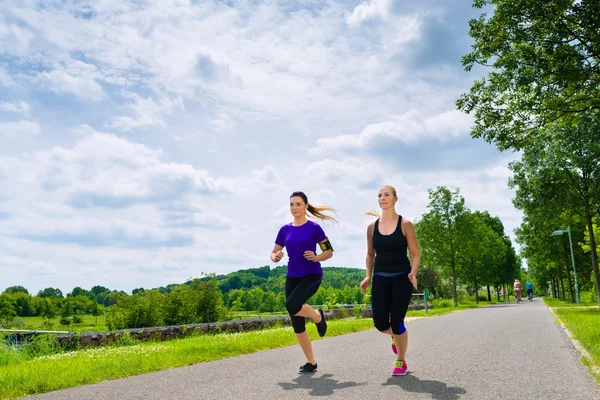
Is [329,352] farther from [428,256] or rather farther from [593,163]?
[428,256]

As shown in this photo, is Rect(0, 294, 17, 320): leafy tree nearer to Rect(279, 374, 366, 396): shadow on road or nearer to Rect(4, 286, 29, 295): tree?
Rect(4, 286, 29, 295): tree

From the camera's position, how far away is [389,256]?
560 cm

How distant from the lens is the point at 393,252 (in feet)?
18.4

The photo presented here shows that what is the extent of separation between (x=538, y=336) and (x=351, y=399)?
24.0 feet

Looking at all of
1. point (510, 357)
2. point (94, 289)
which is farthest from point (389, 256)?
point (94, 289)

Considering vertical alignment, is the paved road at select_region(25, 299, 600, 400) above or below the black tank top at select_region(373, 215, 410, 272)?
below

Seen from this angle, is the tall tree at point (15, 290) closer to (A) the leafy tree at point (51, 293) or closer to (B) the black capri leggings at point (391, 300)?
(A) the leafy tree at point (51, 293)

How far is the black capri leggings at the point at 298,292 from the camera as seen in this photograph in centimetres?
587

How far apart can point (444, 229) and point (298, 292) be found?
36.7 metres

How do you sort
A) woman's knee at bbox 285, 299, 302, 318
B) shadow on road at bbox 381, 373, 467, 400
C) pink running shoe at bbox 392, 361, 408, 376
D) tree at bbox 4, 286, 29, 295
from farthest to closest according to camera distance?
1. tree at bbox 4, 286, 29, 295
2. woman's knee at bbox 285, 299, 302, 318
3. pink running shoe at bbox 392, 361, 408, 376
4. shadow on road at bbox 381, 373, 467, 400

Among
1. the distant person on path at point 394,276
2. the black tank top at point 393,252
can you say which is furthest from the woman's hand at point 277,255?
the black tank top at point 393,252

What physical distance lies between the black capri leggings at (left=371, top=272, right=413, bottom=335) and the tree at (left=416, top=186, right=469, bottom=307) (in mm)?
36256

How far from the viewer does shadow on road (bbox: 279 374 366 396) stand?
190 inches

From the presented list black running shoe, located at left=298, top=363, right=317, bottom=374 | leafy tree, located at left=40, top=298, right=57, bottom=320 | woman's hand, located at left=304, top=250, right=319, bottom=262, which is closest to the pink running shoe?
black running shoe, located at left=298, top=363, right=317, bottom=374
